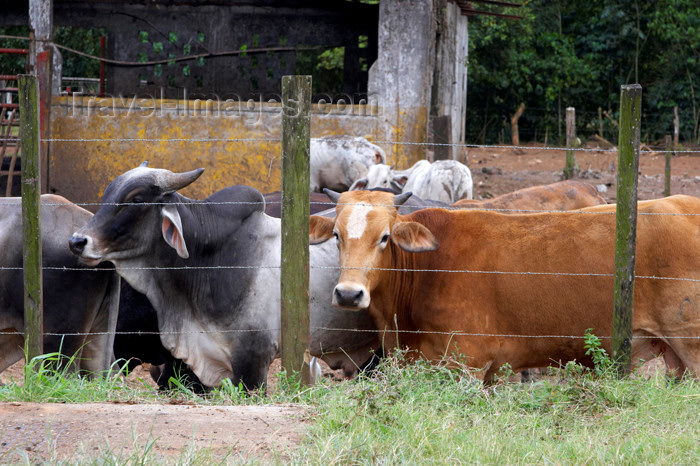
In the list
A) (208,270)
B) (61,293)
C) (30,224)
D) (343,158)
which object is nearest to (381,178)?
(343,158)

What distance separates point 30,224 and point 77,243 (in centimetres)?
35

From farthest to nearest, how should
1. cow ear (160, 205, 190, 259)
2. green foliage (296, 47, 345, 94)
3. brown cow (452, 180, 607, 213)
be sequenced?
green foliage (296, 47, 345, 94) → brown cow (452, 180, 607, 213) → cow ear (160, 205, 190, 259)

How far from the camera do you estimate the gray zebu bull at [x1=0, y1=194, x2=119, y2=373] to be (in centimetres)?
517

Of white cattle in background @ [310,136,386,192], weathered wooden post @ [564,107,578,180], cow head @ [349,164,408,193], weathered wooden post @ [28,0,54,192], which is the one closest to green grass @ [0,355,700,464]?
cow head @ [349,164,408,193]

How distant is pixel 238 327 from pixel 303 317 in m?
0.73

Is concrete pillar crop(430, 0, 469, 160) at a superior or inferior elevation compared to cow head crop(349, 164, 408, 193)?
superior

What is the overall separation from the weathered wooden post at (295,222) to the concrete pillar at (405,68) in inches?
270

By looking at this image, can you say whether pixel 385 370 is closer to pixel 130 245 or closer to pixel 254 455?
pixel 254 455

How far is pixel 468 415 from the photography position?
4.05m

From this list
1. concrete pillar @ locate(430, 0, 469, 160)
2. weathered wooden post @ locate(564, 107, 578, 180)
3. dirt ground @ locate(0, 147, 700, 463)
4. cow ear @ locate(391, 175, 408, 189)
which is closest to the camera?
dirt ground @ locate(0, 147, 700, 463)

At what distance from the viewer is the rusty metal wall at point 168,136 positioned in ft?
37.4

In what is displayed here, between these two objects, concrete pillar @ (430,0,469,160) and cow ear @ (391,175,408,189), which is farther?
concrete pillar @ (430,0,469,160)

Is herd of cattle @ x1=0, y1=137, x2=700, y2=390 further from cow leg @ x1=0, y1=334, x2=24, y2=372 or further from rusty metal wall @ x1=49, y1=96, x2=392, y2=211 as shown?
rusty metal wall @ x1=49, y1=96, x2=392, y2=211

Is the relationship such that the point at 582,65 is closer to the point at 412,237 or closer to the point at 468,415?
the point at 412,237
